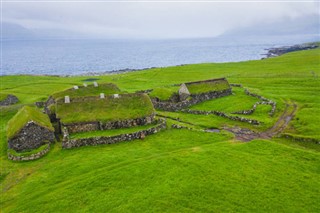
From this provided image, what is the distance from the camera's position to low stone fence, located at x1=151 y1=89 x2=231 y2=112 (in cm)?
4672

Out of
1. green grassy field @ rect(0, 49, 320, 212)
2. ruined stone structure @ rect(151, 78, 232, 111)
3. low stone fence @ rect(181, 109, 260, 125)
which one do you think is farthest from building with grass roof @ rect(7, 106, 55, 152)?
low stone fence @ rect(181, 109, 260, 125)

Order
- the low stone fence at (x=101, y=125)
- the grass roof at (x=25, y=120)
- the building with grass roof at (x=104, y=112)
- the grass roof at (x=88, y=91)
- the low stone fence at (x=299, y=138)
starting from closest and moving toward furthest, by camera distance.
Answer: the low stone fence at (x=299, y=138) → the grass roof at (x=25, y=120) → the low stone fence at (x=101, y=125) → the building with grass roof at (x=104, y=112) → the grass roof at (x=88, y=91)

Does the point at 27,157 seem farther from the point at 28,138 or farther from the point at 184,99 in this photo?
the point at 184,99

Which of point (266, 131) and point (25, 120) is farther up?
point (25, 120)

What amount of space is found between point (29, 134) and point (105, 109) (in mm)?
9371

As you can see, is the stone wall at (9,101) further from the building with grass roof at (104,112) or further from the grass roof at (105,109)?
the grass roof at (105,109)

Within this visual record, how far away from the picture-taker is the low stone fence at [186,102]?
46719 millimetres

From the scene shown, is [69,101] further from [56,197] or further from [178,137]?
[56,197]

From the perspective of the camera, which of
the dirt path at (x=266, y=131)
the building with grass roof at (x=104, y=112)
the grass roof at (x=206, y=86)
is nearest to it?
the dirt path at (x=266, y=131)

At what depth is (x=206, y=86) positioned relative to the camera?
174ft

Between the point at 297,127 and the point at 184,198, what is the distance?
1935 centimetres

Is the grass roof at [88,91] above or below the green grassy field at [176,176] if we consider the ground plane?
above

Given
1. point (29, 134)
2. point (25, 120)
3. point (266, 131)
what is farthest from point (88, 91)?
point (266, 131)

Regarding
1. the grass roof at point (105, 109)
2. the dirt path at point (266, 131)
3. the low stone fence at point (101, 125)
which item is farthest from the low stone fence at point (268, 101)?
the low stone fence at point (101, 125)
